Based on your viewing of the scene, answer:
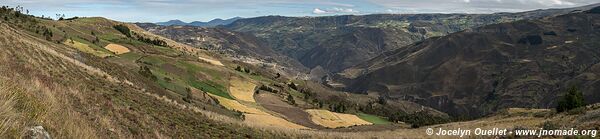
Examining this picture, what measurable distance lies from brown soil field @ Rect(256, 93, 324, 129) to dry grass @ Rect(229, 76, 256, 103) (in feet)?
6.92

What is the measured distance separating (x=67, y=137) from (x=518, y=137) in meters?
24.1

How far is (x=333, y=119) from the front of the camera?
88875mm

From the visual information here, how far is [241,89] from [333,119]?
95.2 feet

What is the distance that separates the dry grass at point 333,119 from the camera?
275 feet

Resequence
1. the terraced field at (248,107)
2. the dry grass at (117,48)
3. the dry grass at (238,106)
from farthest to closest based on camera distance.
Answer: the dry grass at (117,48) → the dry grass at (238,106) → the terraced field at (248,107)

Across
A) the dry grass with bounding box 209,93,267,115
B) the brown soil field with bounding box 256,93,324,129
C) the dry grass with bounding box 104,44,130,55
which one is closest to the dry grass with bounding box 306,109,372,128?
the brown soil field with bounding box 256,93,324,129

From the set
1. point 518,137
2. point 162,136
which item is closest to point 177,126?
point 162,136

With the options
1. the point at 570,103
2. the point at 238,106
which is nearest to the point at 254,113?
the point at 238,106

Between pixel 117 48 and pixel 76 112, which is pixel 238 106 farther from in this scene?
pixel 76 112

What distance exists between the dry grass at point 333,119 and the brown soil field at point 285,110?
5.33 ft

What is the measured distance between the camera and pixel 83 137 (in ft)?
31.9

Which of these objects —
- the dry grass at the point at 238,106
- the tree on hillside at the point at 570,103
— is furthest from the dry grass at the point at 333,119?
the tree on hillside at the point at 570,103

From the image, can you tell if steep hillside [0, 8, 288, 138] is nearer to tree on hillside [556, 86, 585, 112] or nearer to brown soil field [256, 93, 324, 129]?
tree on hillside [556, 86, 585, 112]

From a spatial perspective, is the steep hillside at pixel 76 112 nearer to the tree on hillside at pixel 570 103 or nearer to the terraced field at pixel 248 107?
the terraced field at pixel 248 107
